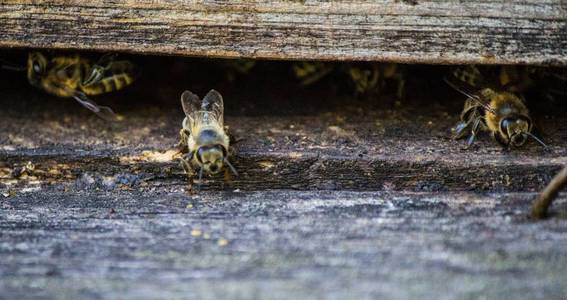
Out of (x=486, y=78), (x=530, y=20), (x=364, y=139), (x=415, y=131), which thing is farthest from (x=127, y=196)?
(x=486, y=78)

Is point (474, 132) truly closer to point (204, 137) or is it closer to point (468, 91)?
point (468, 91)

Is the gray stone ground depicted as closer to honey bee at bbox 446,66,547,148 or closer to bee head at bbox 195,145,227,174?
bee head at bbox 195,145,227,174

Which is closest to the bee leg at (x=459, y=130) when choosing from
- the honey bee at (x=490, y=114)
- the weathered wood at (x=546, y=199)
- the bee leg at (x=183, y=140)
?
the honey bee at (x=490, y=114)

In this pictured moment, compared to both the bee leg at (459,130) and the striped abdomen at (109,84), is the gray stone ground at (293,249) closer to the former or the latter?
the bee leg at (459,130)

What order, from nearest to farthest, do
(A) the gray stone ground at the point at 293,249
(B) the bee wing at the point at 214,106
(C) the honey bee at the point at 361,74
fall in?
1. (A) the gray stone ground at the point at 293,249
2. (B) the bee wing at the point at 214,106
3. (C) the honey bee at the point at 361,74

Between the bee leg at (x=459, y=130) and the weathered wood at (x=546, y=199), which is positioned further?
the bee leg at (x=459, y=130)

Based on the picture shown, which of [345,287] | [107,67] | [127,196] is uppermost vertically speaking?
[107,67]

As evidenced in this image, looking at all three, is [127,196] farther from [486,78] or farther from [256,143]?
[486,78]
